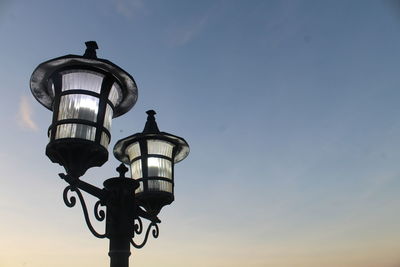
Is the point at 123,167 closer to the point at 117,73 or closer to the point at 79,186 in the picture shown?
the point at 79,186

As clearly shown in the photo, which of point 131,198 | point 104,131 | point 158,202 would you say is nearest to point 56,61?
point 104,131

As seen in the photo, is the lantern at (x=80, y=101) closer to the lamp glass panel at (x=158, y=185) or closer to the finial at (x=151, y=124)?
the finial at (x=151, y=124)

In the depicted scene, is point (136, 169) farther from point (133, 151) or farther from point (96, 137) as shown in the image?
point (96, 137)

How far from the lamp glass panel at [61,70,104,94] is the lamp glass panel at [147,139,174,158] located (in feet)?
4.18

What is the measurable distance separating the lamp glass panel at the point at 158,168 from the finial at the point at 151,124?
1.47 feet

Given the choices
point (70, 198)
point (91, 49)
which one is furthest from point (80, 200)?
point (91, 49)

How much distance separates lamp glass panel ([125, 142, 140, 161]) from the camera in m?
5.24

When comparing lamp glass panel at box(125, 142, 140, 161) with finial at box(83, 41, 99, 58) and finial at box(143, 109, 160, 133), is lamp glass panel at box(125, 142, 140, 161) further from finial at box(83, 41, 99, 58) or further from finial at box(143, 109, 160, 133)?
finial at box(83, 41, 99, 58)

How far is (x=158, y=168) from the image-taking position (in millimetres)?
5094

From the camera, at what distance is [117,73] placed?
439 centimetres

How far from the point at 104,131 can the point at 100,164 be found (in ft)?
1.23

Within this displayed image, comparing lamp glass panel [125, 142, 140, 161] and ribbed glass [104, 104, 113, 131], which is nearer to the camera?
ribbed glass [104, 104, 113, 131]

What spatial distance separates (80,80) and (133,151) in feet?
4.92

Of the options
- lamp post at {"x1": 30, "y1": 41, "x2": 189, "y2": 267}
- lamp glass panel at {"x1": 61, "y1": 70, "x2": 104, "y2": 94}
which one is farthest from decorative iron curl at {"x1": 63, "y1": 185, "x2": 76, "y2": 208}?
lamp glass panel at {"x1": 61, "y1": 70, "x2": 104, "y2": 94}
